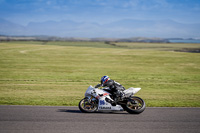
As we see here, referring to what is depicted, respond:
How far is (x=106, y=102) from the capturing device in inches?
372

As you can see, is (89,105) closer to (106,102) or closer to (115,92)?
(106,102)

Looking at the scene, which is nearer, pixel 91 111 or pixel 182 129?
pixel 182 129

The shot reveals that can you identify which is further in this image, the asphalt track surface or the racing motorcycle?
the racing motorcycle

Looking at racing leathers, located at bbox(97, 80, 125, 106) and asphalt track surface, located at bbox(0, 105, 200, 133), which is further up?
racing leathers, located at bbox(97, 80, 125, 106)

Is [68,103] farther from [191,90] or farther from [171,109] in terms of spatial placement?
[191,90]

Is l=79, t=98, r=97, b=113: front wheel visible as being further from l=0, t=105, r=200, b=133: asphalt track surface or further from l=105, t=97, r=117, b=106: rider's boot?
l=105, t=97, r=117, b=106: rider's boot

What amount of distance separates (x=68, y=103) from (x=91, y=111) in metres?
2.68

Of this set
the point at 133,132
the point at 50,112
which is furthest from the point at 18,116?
the point at 133,132

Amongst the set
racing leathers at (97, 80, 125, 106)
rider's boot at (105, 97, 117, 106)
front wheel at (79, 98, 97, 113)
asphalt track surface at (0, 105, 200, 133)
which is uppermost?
racing leathers at (97, 80, 125, 106)

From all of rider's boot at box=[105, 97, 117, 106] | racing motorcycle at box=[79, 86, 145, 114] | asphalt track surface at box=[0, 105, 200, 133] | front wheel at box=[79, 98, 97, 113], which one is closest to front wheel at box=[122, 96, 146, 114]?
racing motorcycle at box=[79, 86, 145, 114]

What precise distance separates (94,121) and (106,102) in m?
1.46

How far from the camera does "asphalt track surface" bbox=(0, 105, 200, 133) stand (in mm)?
7180

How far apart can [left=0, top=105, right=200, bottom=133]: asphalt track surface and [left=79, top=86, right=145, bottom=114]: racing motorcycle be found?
0.25 m

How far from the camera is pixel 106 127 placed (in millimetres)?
7445
